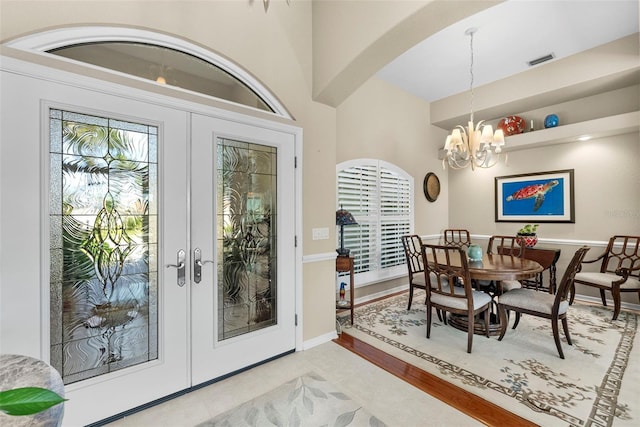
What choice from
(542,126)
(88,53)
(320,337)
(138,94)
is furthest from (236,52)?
(542,126)

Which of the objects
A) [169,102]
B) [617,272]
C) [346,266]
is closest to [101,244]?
[169,102]

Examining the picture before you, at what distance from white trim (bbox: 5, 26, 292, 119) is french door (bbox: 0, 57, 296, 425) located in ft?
0.55

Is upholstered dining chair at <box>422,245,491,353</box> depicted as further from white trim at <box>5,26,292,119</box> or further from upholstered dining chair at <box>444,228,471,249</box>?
upholstered dining chair at <box>444,228,471,249</box>

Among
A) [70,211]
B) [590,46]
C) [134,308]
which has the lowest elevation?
[134,308]

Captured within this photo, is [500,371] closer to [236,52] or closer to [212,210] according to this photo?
[212,210]

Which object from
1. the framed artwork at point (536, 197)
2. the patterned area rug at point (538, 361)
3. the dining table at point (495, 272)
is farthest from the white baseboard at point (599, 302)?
the dining table at point (495, 272)

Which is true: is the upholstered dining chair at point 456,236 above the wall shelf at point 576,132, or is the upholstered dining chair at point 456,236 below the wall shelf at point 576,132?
below

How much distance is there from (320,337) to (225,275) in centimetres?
126

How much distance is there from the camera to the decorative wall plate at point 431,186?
5.18 meters

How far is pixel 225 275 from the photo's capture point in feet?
7.59

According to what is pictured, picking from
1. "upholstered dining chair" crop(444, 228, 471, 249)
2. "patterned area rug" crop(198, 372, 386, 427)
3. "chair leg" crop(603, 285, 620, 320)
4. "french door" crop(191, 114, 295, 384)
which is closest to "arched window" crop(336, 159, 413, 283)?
"upholstered dining chair" crop(444, 228, 471, 249)

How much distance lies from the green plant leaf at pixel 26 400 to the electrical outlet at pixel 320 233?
2341 mm

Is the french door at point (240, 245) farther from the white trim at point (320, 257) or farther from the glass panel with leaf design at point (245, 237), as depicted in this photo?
the white trim at point (320, 257)

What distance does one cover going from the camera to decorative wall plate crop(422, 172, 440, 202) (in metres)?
5.18
